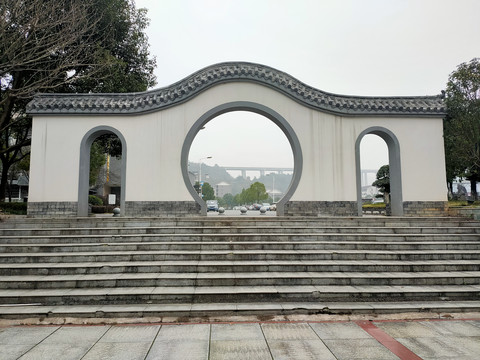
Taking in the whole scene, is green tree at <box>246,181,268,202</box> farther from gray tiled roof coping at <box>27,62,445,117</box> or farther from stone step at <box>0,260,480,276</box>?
stone step at <box>0,260,480,276</box>

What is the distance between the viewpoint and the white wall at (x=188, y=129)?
9.90 meters

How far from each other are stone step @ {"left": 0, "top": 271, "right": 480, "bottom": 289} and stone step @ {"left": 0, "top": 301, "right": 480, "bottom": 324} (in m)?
0.56

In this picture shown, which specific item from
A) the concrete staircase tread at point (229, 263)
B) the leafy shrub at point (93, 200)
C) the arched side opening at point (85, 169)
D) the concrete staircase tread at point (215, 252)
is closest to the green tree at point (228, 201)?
the leafy shrub at point (93, 200)

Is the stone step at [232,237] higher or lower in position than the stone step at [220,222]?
lower

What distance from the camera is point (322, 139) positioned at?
10617 mm

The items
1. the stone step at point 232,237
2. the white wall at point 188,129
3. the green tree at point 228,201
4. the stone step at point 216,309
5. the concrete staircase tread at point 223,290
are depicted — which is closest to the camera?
the stone step at point 216,309

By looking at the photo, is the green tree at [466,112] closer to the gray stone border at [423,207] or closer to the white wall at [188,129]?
the white wall at [188,129]

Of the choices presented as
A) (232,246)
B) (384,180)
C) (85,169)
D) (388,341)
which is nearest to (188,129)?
(85,169)

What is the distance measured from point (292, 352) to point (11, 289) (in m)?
5.35

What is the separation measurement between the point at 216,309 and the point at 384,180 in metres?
26.8

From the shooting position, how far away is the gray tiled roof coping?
1005cm

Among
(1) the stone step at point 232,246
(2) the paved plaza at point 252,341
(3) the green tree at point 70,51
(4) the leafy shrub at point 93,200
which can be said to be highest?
(3) the green tree at point 70,51

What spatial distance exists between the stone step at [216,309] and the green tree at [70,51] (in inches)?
346

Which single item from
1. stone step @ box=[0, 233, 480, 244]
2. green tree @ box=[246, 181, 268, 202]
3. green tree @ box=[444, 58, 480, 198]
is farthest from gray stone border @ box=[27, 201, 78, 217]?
green tree @ box=[246, 181, 268, 202]
